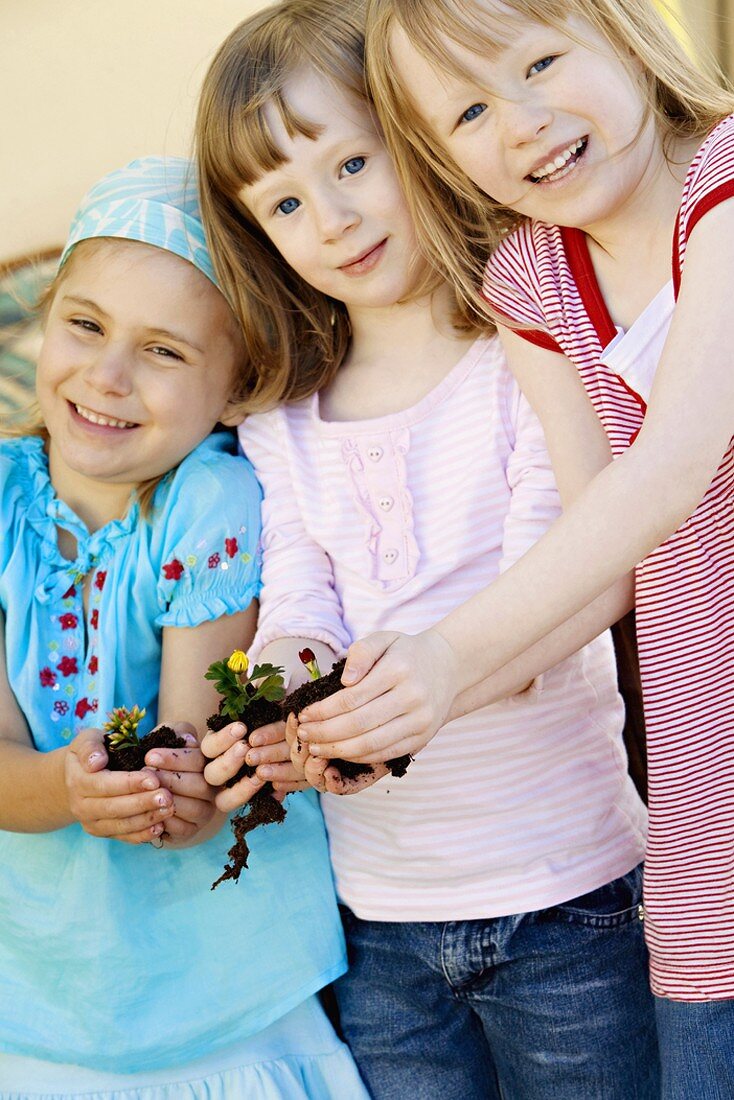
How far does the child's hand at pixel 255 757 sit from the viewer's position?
1620mm

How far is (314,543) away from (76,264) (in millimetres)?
595

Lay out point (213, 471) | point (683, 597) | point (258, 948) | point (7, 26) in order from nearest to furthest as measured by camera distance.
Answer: point (683, 597) → point (258, 948) → point (213, 471) → point (7, 26)

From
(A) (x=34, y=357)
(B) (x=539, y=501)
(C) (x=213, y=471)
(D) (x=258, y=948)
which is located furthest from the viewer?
(A) (x=34, y=357)

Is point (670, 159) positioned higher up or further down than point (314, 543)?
higher up

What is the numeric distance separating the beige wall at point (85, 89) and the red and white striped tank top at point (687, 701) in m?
1.32

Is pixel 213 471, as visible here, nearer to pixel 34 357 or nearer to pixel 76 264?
pixel 76 264

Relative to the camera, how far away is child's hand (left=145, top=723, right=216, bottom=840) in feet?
5.54

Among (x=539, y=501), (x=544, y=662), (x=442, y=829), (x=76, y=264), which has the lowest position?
(x=442, y=829)

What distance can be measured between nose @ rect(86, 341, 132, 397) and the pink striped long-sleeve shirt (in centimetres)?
34

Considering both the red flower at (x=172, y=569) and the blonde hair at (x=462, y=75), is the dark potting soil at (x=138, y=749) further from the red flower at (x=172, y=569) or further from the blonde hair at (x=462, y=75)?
the blonde hair at (x=462, y=75)

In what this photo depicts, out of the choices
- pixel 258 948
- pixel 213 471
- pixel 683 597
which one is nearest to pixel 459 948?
pixel 258 948

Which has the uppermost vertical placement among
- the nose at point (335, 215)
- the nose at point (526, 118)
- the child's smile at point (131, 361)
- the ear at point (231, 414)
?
the nose at point (526, 118)

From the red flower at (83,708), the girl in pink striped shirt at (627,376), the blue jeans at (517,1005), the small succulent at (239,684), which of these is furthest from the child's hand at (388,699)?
the red flower at (83,708)

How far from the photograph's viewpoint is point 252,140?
6.07 feet
